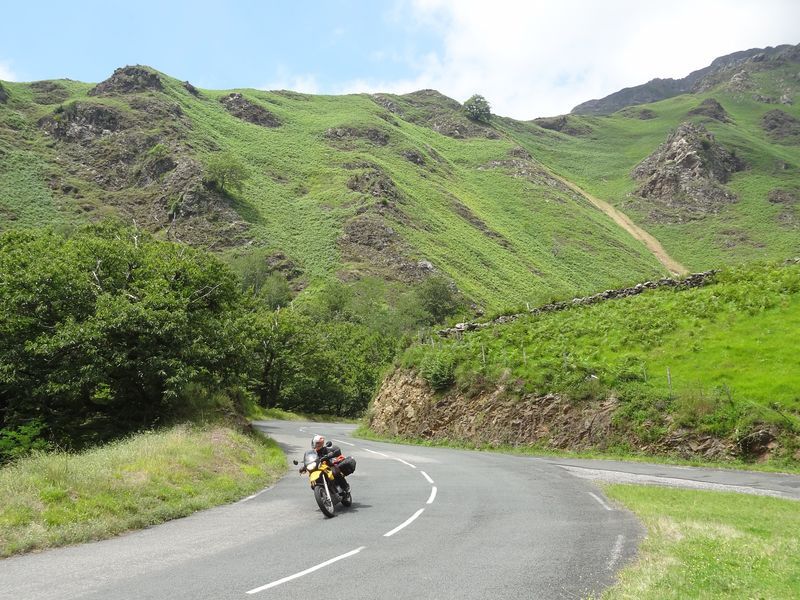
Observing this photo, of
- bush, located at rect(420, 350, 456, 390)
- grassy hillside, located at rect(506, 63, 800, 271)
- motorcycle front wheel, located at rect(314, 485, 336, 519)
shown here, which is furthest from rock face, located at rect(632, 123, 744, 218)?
motorcycle front wheel, located at rect(314, 485, 336, 519)

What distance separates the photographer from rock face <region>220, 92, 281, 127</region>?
160 meters

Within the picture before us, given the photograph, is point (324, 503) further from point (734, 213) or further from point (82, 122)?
point (734, 213)

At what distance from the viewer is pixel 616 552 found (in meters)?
9.08

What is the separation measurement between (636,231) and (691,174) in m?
30.6

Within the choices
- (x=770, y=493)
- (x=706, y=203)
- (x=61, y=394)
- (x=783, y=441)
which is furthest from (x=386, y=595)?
(x=706, y=203)

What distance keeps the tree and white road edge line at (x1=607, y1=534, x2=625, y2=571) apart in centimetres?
10512

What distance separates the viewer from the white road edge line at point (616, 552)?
841 centimetres

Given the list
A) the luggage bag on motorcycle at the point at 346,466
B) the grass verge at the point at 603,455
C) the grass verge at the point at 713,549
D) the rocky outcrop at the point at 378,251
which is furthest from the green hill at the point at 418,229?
the luggage bag on motorcycle at the point at 346,466

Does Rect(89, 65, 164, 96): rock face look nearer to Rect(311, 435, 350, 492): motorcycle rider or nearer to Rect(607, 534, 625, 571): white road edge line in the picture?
Rect(311, 435, 350, 492): motorcycle rider

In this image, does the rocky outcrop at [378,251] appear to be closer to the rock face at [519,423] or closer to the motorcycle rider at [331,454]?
the rock face at [519,423]

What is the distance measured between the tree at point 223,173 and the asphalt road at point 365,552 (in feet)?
322

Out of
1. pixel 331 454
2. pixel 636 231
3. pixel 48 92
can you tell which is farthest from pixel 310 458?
pixel 48 92

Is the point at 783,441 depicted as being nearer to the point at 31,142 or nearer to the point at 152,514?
the point at 152,514

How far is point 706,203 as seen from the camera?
152500 millimetres
